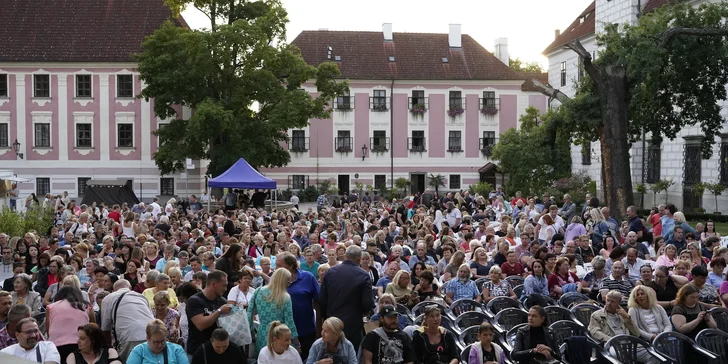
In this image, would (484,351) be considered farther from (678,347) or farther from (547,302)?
(547,302)

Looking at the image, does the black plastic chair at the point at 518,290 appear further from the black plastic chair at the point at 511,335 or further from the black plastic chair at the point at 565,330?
the black plastic chair at the point at 511,335

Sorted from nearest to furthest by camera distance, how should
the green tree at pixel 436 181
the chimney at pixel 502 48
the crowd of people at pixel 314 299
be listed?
the crowd of people at pixel 314 299, the green tree at pixel 436 181, the chimney at pixel 502 48

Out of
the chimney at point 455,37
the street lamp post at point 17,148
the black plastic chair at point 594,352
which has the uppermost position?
the chimney at point 455,37

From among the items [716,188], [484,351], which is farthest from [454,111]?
[484,351]

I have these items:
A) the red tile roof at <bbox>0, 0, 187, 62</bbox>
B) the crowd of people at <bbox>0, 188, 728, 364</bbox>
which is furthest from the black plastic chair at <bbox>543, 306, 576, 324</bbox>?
the red tile roof at <bbox>0, 0, 187, 62</bbox>

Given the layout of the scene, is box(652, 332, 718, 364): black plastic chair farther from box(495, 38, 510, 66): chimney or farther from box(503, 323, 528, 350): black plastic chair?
box(495, 38, 510, 66): chimney

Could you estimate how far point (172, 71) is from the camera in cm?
4406

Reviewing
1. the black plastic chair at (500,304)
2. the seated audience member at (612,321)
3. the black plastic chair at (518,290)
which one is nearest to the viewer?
the seated audience member at (612,321)

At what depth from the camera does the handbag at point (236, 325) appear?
8.86 meters

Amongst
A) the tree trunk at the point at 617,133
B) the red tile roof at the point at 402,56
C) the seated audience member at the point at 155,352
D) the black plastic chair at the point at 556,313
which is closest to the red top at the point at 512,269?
the black plastic chair at the point at 556,313

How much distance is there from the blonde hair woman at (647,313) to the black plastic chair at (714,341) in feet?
1.51

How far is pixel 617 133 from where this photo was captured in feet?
89.2

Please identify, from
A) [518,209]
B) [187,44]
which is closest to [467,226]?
[518,209]

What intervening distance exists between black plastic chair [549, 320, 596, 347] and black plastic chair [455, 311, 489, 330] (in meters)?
0.85
